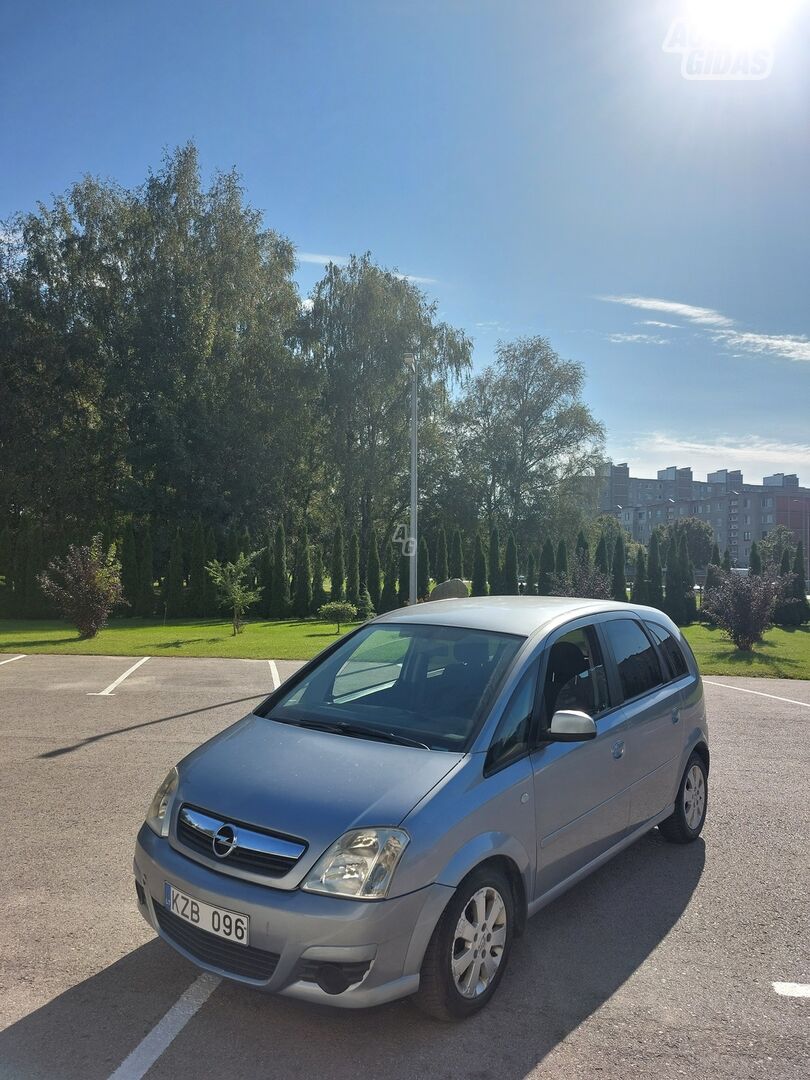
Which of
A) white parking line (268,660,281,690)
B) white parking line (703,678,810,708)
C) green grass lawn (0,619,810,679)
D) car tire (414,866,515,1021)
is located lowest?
green grass lawn (0,619,810,679)

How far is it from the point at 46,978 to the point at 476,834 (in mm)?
2088

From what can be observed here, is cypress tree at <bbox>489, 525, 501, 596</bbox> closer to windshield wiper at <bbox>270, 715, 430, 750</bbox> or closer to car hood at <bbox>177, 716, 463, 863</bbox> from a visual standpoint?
windshield wiper at <bbox>270, 715, 430, 750</bbox>

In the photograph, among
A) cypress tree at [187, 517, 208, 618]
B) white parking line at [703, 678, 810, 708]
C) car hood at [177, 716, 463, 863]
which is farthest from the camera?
cypress tree at [187, 517, 208, 618]

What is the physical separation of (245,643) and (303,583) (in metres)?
11.3

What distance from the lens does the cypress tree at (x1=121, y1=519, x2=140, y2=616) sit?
2984 centimetres

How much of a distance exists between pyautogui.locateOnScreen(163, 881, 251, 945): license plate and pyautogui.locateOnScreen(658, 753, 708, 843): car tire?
10.9 ft

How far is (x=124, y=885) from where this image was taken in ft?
15.6

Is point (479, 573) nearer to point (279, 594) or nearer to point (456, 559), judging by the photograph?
point (456, 559)

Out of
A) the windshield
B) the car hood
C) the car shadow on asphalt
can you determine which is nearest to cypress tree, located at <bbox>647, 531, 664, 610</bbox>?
the windshield

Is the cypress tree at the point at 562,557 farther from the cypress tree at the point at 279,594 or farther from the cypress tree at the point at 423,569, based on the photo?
the cypress tree at the point at 279,594

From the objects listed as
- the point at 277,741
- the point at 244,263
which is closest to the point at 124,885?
the point at 277,741

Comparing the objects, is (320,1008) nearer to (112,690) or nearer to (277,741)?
(277,741)

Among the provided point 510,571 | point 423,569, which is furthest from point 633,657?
point 423,569

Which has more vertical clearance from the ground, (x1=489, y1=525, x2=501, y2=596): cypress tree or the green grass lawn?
(x1=489, y1=525, x2=501, y2=596): cypress tree
